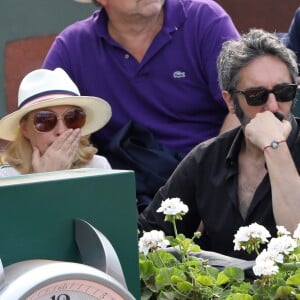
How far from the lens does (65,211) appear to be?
4.82 feet

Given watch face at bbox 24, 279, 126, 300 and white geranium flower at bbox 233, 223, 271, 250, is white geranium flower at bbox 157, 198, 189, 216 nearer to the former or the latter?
white geranium flower at bbox 233, 223, 271, 250

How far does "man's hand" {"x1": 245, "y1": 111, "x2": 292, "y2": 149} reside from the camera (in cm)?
267

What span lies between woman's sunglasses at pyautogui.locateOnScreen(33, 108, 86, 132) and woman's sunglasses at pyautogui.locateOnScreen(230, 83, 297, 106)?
75 centimetres

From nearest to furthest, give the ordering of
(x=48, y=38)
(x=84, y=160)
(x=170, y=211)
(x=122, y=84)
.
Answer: (x=170, y=211), (x=84, y=160), (x=122, y=84), (x=48, y=38)

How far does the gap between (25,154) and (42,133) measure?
14 centimetres

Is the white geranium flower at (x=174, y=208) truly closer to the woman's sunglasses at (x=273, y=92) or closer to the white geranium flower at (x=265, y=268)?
the white geranium flower at (x=265, y=268)

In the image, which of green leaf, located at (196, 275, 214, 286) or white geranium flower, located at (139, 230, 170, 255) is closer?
green leaf, located at (196, 275, 214, 286)

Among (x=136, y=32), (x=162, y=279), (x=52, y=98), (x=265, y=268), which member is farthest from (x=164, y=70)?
(x=265, y=268)

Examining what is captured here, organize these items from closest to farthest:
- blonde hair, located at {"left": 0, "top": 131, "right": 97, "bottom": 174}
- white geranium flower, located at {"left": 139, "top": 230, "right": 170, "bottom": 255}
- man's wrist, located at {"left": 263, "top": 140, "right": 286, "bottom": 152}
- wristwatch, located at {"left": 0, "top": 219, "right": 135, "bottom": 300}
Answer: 1. wristwatch, located at {"left": 0, "top": 219, "right": 135, "bottom": 300}
2. white geranium flower, located at {"left": 139, "top": 230, "right": 170, "bottom": 255}
3. man's wrist, located at {"left": 263, "top": 140, "right": 286, "bottom": 152}
4. blonde hair, located at {"left": 0, "top": 131, "right": 97, "bottom": 174}

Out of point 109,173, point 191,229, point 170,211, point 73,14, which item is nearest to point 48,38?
point 73,14

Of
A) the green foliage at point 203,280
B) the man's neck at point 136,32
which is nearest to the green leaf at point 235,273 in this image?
the green foliage at point 203,280

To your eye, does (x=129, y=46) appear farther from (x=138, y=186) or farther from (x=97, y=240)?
(x=97, y=240)

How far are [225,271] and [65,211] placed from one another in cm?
61

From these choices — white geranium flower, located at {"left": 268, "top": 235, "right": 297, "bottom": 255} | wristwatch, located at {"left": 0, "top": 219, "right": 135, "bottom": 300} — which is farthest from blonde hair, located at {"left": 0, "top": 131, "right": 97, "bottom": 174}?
wristwatch, located at {"left": 0, "top": 219, "right": 135, "bottom": 300}
